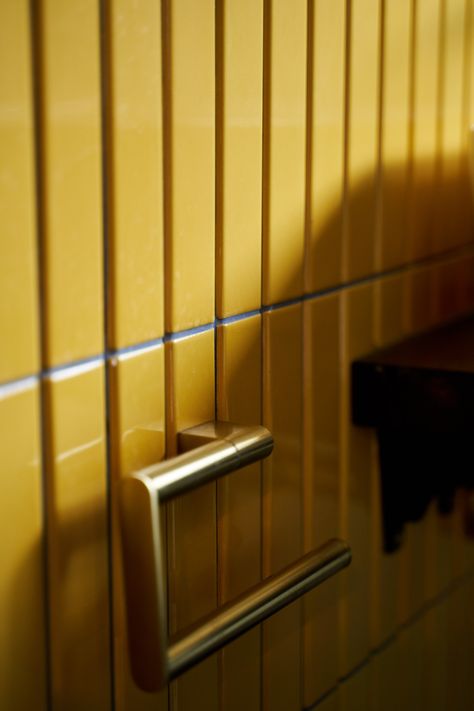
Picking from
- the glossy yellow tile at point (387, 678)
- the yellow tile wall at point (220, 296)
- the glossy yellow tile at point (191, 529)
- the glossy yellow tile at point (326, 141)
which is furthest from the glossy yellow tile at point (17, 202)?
the glossy yellow tile at point (387, 678)

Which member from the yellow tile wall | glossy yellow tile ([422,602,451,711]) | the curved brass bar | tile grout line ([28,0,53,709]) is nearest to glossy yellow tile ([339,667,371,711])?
the yellow tile wall

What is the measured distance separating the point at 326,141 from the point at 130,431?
0.24 meters

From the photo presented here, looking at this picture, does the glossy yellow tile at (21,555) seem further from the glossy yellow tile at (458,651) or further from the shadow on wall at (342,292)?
the glossy yellow tile at (458,651)

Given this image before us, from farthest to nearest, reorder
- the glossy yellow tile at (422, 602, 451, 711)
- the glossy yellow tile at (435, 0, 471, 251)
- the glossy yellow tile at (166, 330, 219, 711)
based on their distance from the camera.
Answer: the glossy yellow tile at (422, 602, 451, 711)
the glossy yellow tile at (435, 0, 471, 251)
the glossy yellow tile at (166, 330, 219, 711)

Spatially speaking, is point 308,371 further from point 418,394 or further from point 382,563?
point 382,563

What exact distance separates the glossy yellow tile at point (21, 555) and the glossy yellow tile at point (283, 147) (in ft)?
0.67

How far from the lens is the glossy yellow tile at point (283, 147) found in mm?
579

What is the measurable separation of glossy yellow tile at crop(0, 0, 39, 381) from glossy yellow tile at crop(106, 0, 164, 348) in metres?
0.05

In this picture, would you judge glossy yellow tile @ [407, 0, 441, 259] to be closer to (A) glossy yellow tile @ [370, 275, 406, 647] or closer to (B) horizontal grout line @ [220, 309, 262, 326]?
(A) glossy yellow tile @ [370, 275, 406, 647]

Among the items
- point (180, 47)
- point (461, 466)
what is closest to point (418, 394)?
point (461, 466)

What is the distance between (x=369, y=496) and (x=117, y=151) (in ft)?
1.23

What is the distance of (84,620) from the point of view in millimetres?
490

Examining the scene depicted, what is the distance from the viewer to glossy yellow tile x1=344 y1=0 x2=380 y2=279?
0.66 meters

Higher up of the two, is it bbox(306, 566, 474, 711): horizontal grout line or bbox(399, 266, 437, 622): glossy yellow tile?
bbox(399, 266, 437, 622): glossy yellow tile
